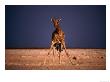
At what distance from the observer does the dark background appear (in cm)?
284

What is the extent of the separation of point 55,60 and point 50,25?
378mm

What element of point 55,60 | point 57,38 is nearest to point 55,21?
point 57,38

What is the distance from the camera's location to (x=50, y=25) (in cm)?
282

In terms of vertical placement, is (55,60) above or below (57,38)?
below

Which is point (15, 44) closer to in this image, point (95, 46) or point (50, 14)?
point (50, 14)

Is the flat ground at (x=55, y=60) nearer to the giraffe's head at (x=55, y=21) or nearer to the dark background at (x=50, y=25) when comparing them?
the dark background at (x=50, y=25)

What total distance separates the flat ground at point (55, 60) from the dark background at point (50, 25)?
0.08 m

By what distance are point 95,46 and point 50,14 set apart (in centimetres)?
61

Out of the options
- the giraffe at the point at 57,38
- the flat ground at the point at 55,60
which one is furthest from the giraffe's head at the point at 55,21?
the flat ground at the point at 55,60

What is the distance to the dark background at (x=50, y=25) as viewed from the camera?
284cm

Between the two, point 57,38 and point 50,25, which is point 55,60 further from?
point 50,25

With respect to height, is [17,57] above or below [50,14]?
below
